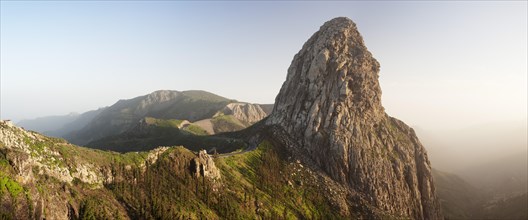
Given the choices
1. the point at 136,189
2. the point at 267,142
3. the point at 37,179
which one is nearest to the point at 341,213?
the point at 267,142

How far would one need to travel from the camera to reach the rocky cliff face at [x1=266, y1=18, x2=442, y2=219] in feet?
560

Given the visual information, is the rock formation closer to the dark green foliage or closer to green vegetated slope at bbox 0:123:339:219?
green vegetated slope at bbox 0:123:339:219

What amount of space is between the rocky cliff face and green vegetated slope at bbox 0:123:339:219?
2580cm

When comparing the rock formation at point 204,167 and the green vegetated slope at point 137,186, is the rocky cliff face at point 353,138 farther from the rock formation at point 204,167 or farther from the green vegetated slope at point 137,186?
the rock formation at point 204,167

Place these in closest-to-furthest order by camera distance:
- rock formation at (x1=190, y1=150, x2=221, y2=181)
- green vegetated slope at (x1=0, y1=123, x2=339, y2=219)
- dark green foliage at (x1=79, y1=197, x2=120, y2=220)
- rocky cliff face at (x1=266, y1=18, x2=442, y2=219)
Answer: green vegetated slope at (x1=0, y1=123, x2=339, y2=219) < dark green foliage at (x1=79, y1=197, x2=120, y2=220) < rock formation at (x1=190, y1=150, x2=221, y2=181) < rocky cliff face at (x1=266, y1=18, x2=442, y2=219)

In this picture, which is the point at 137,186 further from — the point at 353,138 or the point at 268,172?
the point at 353,138

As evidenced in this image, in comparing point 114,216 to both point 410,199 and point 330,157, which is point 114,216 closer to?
point 330,157

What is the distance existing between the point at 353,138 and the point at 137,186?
11552cm

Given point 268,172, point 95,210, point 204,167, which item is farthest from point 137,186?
point 268,172

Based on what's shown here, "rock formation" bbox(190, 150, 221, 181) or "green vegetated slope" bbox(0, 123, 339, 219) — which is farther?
"rock formation" bbox(190, 150, 221, 181)

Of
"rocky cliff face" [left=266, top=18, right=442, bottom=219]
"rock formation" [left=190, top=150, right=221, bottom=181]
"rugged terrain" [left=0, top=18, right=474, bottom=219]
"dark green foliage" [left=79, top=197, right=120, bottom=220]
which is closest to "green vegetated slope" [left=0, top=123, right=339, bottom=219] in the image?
"dark green foliage" [left=79, top=197, right=120, bottom=220]

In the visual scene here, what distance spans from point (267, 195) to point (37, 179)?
83368 millimetres

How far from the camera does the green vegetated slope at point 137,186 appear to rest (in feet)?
229

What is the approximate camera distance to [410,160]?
639ft
